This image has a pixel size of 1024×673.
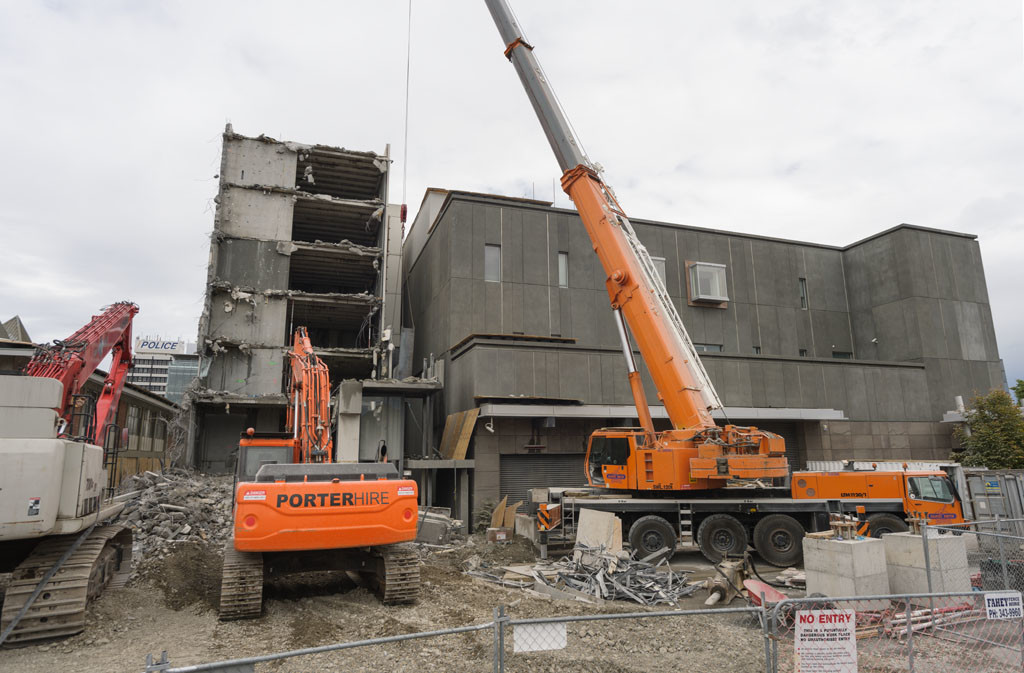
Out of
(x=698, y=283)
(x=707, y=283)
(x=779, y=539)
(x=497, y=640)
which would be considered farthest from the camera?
(x=707, y=283)

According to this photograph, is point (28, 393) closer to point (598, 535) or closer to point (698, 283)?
point (598, 535)

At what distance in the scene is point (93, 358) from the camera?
428 inches

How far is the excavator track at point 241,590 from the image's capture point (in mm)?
8695

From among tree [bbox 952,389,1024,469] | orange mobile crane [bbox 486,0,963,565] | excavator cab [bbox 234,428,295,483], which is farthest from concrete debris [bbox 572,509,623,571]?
tree [bbox 952,389,1024,469]

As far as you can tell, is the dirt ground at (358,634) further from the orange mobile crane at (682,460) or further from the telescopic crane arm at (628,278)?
the telescopic crane arm at (628,278)

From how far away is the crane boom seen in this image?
44.5 ft

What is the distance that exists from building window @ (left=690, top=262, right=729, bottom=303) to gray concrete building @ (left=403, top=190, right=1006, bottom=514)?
0.26ft

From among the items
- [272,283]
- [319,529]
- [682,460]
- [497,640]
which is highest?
[272,283]

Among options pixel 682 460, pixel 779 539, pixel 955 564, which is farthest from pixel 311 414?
pixel 955 564

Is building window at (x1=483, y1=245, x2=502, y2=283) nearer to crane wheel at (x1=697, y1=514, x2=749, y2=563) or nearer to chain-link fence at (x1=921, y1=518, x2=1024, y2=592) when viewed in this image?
crane wheel at (x1=697, y1=514, x2=749, y2=563)

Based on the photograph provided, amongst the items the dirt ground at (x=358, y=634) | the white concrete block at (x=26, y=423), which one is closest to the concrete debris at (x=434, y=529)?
the dirt ground at (x=358, y=634)

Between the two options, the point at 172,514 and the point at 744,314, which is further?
the point at 744,314

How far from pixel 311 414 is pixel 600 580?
20.9 ft

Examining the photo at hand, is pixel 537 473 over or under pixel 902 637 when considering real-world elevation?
over
